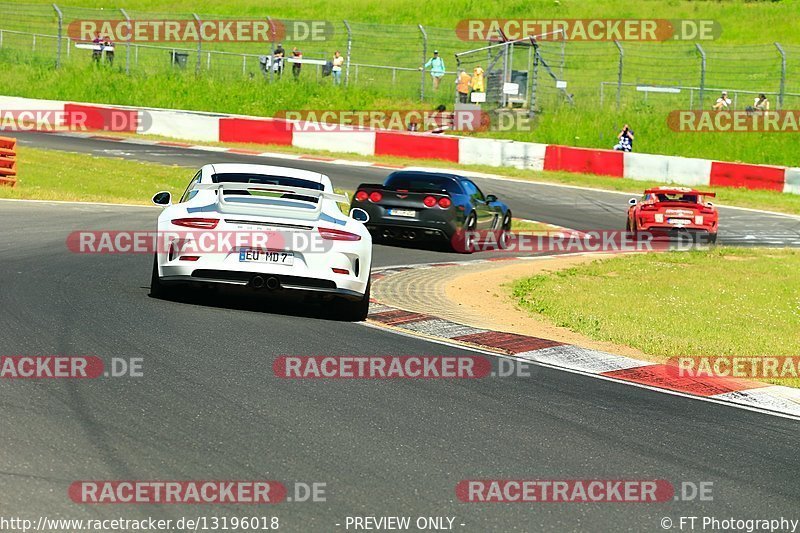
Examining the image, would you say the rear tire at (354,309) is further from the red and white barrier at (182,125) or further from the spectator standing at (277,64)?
the spectator standing at (277,64)

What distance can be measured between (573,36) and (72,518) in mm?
49256

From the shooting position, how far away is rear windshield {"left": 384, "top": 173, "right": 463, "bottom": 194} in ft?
61.1

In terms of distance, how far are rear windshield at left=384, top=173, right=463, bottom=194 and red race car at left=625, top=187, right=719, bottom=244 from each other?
5.56m

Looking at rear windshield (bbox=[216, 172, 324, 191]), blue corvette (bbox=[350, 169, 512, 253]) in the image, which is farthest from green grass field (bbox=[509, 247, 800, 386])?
rear windshield (bbox=[216, 172, 324, 191])

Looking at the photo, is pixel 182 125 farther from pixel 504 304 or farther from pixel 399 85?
pixel 504 304

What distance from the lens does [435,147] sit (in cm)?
3388

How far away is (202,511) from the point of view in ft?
17.1
